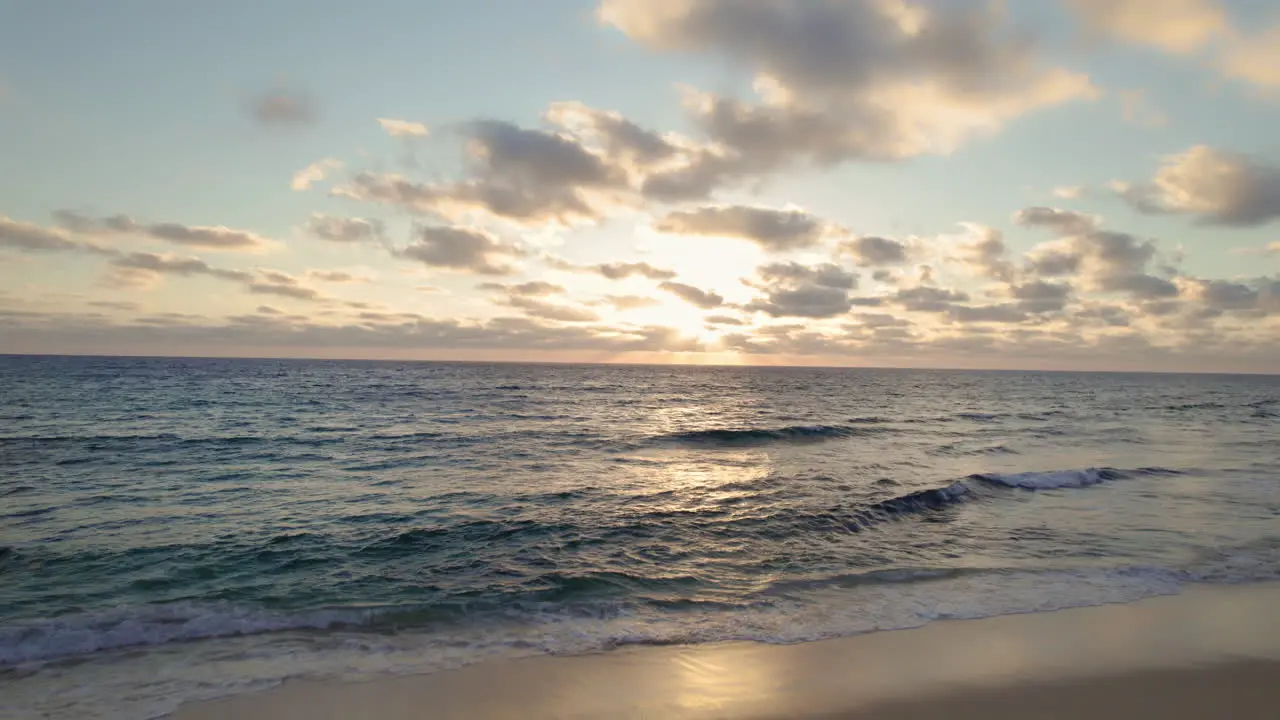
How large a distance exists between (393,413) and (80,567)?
35021mm

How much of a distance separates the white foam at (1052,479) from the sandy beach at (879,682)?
1331cm

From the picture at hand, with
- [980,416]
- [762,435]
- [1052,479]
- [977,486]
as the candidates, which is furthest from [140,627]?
[980,416]

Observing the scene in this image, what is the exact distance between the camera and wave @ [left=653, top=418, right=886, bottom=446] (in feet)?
116

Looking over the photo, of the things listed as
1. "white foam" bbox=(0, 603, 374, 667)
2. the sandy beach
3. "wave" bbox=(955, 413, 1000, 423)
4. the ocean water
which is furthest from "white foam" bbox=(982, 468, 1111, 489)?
"wave" bbox=(955, 413, 1000, 423)

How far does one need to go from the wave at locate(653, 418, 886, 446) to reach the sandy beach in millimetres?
25231

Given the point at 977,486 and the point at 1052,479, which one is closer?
the point at 977,486

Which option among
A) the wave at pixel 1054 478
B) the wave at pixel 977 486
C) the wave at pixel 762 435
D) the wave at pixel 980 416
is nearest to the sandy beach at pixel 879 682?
the wave at pixel 977 486

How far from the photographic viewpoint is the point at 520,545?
14523 mm

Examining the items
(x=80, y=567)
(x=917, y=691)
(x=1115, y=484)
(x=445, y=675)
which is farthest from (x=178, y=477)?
(x=1115, y=484)

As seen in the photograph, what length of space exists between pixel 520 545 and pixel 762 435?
24.7 metres

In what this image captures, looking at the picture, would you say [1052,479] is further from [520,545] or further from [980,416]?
[980,416]

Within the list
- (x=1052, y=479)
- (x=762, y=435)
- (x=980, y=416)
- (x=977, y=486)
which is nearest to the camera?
(x=977, y=486)

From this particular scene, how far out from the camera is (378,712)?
7.41 meters

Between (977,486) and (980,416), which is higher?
(980,416)
